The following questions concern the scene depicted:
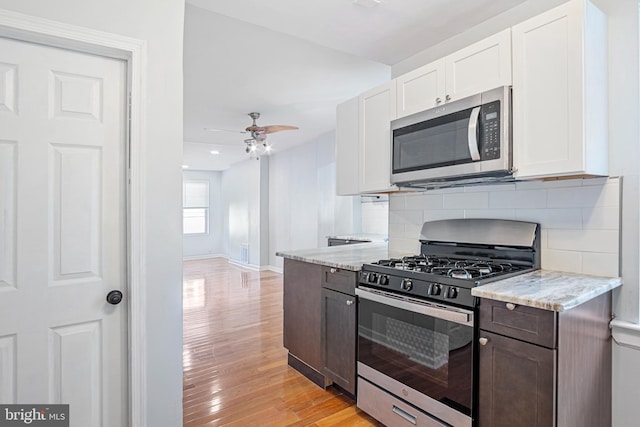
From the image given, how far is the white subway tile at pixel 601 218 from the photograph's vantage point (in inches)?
67.9

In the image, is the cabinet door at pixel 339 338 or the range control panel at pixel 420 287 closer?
the range control panel at pixel 420 287

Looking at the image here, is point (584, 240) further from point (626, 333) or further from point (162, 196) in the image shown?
point (162, 196)

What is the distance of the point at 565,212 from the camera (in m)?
1.91

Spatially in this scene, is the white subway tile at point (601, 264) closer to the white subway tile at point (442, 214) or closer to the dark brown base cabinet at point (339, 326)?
the white subway tile at point (442, 214)

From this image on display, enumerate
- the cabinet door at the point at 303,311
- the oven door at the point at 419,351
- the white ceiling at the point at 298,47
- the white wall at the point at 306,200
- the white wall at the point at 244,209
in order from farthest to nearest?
the white wall at the point at 244,209, the white wall at the point at 306,200, the cabinet door at the point at 303,311, the white ceiling at the point at 298,47, the oven door at the point at 419,351

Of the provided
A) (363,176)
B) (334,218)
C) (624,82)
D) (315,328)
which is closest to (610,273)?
(624,82)

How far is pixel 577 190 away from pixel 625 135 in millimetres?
331

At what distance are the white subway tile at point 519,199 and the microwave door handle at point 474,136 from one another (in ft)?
1.56

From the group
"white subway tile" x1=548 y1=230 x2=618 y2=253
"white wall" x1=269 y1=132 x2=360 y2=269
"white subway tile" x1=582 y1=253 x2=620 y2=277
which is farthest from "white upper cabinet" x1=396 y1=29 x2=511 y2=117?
"white wall" x1=269 y1=132 x2=360 y2=269

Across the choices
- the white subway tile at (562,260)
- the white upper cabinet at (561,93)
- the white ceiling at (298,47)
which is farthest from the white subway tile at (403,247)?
the white ceiling at (298,47)

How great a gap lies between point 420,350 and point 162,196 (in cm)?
155

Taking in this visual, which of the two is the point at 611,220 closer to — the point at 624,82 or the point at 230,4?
the point at 624,82

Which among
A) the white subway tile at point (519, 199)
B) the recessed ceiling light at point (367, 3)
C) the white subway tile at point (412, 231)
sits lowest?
the white subway tile at point (412, 231)

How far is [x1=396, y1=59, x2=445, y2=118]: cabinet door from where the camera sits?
2.15m
